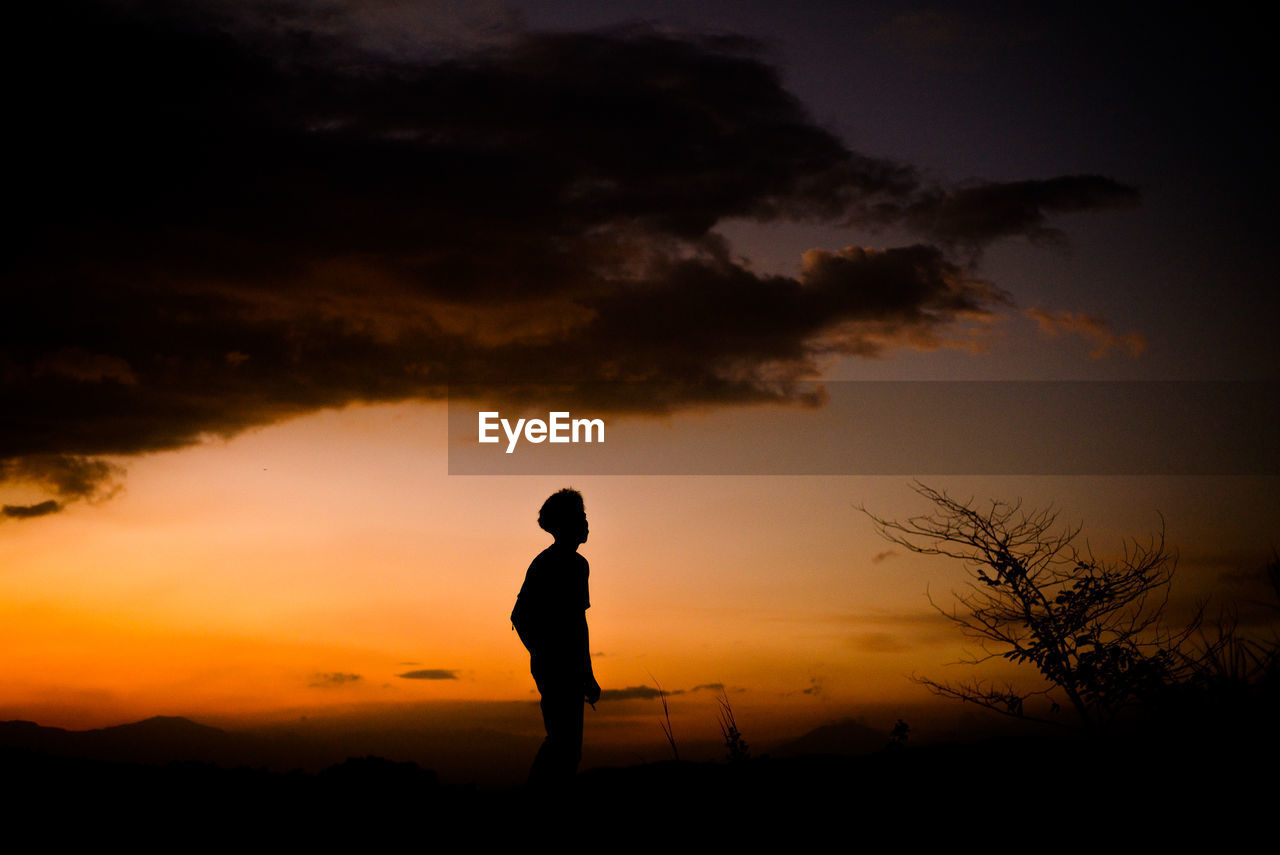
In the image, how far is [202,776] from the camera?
9781mm

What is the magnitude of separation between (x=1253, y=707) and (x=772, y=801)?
3.46 m

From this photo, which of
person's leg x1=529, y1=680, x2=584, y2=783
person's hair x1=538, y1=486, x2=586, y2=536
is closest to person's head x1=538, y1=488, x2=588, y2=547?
person's hair x1=538, y1=486, x2=586, y2=536

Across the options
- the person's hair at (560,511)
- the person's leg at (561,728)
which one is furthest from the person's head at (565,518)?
the person's leg at (561,728)

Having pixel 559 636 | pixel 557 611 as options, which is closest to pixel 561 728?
pixel 559 636

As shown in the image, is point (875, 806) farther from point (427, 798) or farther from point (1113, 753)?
point (427, 798)

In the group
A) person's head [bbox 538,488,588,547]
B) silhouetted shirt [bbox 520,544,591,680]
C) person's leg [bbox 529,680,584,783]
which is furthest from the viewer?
person's head [bbox 538,488,588,547]

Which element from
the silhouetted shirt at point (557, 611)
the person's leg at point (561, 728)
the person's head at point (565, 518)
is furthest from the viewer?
the person's head at point (565, 518)

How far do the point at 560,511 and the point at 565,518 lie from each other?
0.07 m

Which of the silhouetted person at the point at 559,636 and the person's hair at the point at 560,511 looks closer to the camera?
the silhouetted person at the point at 559,636

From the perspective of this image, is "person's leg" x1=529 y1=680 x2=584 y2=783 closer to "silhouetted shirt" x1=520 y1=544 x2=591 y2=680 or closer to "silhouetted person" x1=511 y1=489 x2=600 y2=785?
"silhouetted person" x1=511 y1=489 x2=600 y2=785

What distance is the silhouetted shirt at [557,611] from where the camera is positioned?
24.0 feet

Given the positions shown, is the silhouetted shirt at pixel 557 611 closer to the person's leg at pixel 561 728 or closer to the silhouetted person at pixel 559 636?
the silhouetted person at pixel 559 636

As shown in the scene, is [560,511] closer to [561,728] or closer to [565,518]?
[565,518]

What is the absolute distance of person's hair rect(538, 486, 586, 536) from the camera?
24.5ft
